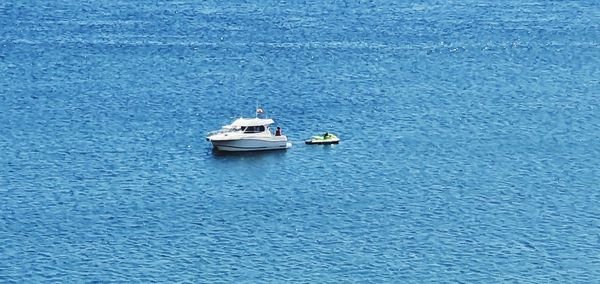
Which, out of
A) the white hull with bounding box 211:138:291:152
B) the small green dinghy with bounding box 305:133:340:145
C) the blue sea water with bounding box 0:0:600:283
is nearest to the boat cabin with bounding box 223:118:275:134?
the white hull with bounding box 211:138:291:152

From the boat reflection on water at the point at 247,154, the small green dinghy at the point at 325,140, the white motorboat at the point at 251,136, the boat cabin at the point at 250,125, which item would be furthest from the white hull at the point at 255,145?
the small green dinghy at the point at 325,140

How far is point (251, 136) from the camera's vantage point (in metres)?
175

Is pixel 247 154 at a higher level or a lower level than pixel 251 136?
lower

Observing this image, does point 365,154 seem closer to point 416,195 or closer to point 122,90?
point 416,195

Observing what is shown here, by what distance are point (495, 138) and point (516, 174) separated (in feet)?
41.9

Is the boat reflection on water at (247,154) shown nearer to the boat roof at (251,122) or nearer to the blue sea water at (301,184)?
the blue sea water at (301,184)

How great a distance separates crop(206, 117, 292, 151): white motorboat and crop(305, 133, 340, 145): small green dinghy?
242 cm

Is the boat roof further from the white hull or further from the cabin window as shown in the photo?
the white hull

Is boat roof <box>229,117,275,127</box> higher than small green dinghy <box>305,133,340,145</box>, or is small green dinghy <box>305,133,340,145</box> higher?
boat roof <box>229,117,275,127</box>

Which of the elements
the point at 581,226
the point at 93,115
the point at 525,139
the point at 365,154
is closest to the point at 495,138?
the point at 525,139

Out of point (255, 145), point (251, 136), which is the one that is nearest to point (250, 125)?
point (251, 136)

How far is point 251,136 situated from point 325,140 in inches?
298

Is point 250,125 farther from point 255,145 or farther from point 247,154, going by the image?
point 247,154

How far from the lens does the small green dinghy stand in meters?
174
